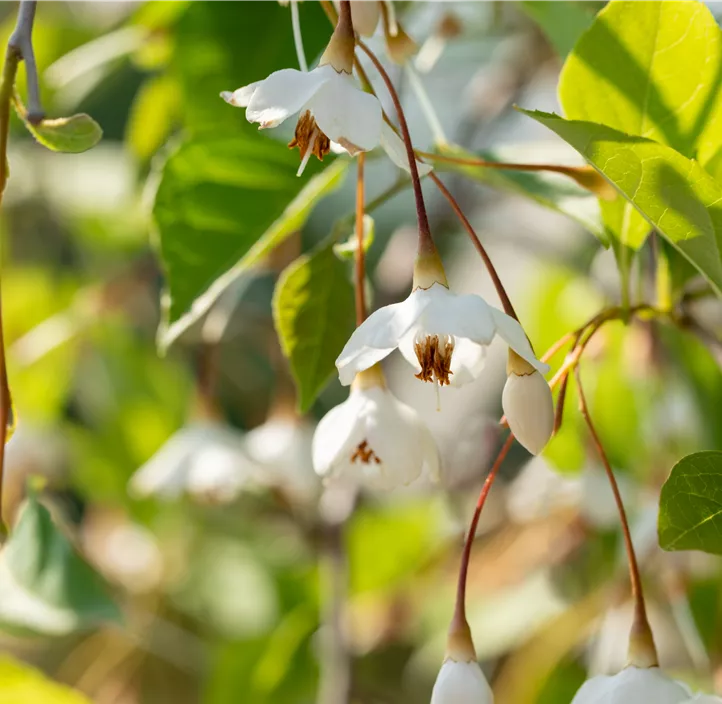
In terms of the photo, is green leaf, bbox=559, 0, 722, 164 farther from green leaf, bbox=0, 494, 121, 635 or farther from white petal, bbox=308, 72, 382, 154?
green leaf, bbox=0, 494, 121, 635

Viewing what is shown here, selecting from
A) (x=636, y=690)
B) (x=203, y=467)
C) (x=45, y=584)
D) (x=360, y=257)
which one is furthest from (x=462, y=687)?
(x=203, y=467)

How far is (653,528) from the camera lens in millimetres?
904

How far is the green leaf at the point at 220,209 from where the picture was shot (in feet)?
2.08

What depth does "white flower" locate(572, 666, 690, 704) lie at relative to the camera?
0.46 meters

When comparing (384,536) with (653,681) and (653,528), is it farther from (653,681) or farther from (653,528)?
(653,681)

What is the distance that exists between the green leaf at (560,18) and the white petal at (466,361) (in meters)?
0.22

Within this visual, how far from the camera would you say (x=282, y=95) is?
1.44 ft

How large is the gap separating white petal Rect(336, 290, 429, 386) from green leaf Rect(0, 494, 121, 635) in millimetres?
332

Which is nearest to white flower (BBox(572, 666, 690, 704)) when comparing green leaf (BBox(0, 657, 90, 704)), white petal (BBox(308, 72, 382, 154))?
white petal (BBox(308, 72, 382, 154))

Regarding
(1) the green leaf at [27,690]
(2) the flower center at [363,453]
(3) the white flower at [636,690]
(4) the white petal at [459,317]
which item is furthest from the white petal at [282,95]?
(1) the green leaf at [27,690]

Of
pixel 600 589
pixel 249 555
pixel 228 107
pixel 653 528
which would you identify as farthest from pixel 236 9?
pixel 249 555

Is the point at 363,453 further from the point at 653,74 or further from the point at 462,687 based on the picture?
the point at 653,74

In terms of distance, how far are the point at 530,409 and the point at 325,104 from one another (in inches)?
6.6

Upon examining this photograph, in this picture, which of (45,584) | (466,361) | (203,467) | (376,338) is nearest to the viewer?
(376,338)
